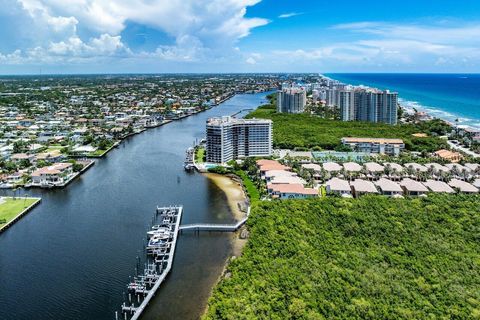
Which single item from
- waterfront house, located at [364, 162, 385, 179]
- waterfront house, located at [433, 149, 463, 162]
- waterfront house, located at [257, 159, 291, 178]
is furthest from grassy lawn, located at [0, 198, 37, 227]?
waterfront house, located at [433, 149, 463, 162]

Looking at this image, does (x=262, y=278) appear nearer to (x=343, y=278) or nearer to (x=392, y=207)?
(x=343, y=278)

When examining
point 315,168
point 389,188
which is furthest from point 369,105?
point 389,188

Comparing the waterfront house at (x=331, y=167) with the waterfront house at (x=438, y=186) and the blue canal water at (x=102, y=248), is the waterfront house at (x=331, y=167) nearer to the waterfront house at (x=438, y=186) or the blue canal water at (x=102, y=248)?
the waterfront house at (x=438, y=186)

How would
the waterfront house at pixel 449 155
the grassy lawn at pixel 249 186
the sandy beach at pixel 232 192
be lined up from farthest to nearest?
the waterfront house at pixel 449 155 → the grassy lawn at pixel 249 186 → the sandy beach at pixel 232 192

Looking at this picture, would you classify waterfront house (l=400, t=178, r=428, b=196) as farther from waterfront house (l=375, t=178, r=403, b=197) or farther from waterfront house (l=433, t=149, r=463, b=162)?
waterfront house (l=433, t=149, r=463, b=162)

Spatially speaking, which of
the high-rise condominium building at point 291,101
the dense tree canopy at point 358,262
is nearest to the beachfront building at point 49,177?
the dense tree canopy at point 358,262

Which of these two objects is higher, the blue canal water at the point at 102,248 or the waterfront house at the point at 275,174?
Result: the waterfront house at the point at 275,174
